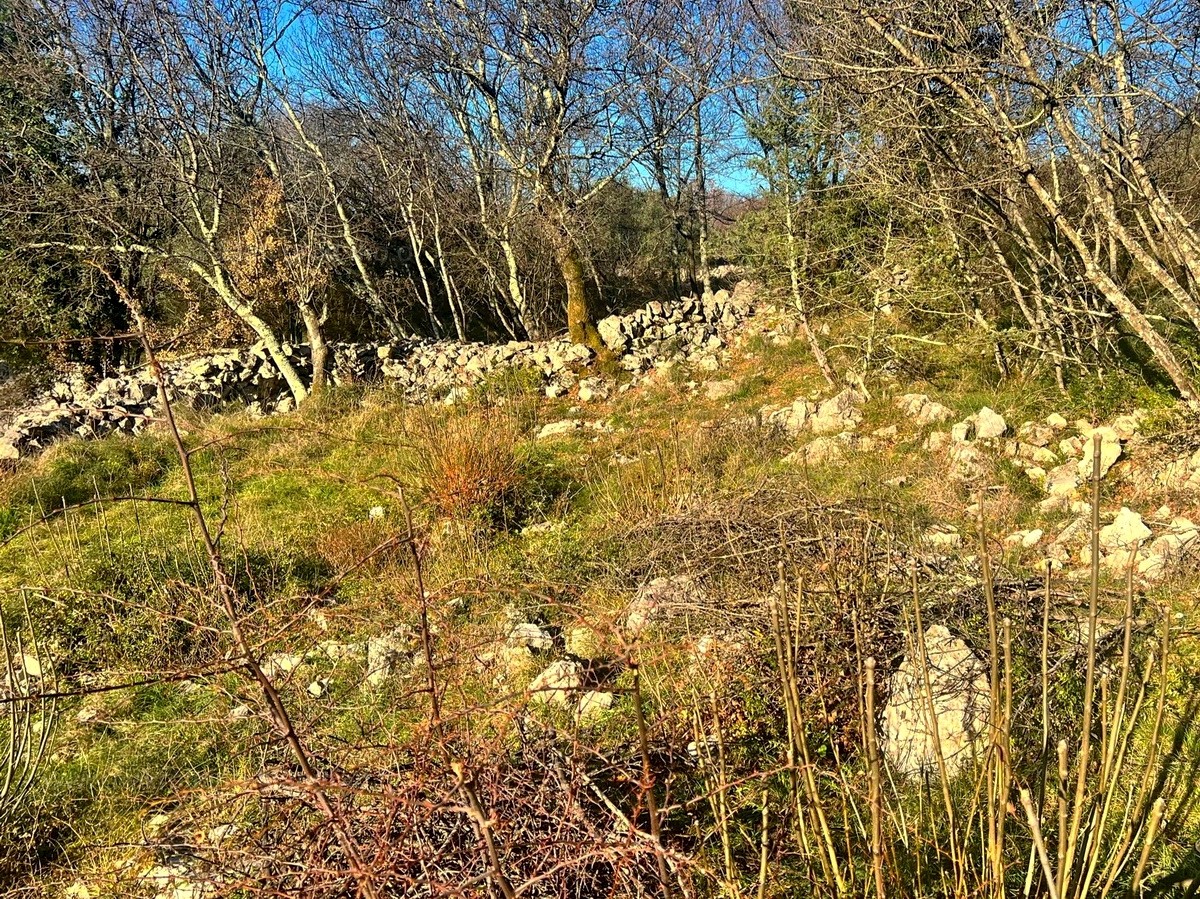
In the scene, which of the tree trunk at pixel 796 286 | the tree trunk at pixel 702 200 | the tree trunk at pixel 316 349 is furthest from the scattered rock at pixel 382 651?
the tree trunk at pixel 702 200

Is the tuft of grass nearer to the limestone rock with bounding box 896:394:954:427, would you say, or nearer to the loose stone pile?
the loose stone pile

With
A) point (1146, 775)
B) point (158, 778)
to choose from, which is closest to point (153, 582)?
point (158, 778)

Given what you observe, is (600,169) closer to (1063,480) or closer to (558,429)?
(558,429)

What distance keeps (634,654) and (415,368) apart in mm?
10815

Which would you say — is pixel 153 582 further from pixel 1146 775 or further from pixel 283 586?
pixel 1146 775

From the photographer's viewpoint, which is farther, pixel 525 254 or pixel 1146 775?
pixel 525 254

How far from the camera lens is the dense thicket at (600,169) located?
486 centimetres

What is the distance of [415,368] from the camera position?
12.6 meters

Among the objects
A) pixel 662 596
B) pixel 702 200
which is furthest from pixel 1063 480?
pixel 702 200

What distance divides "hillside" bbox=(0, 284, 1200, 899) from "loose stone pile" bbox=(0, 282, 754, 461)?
2.03 meters

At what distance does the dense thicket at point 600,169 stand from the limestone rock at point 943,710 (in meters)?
2.98

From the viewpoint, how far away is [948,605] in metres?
3.28

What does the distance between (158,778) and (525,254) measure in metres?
14.4

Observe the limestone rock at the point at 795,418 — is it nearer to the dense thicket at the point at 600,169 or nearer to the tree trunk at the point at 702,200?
the dense thicket at the point at 600,169
